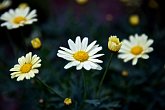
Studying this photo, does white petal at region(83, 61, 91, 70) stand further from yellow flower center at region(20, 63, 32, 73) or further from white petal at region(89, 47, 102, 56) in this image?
yellow flower center at region(20, 63, 32, 73)

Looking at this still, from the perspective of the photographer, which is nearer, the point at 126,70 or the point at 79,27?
the point at 126,70

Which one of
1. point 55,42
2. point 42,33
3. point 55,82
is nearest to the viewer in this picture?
point 55,82

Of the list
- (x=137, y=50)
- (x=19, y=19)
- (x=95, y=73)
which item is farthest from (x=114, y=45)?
(x=19, y=19)

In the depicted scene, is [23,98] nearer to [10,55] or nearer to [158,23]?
[10,55]

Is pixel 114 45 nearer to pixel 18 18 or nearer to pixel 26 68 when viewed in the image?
pixel 26 68

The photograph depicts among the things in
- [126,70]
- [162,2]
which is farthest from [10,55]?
[162,2]

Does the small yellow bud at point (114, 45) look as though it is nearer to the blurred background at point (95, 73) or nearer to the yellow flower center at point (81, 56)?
the yellow flower center at point (81, 56)
